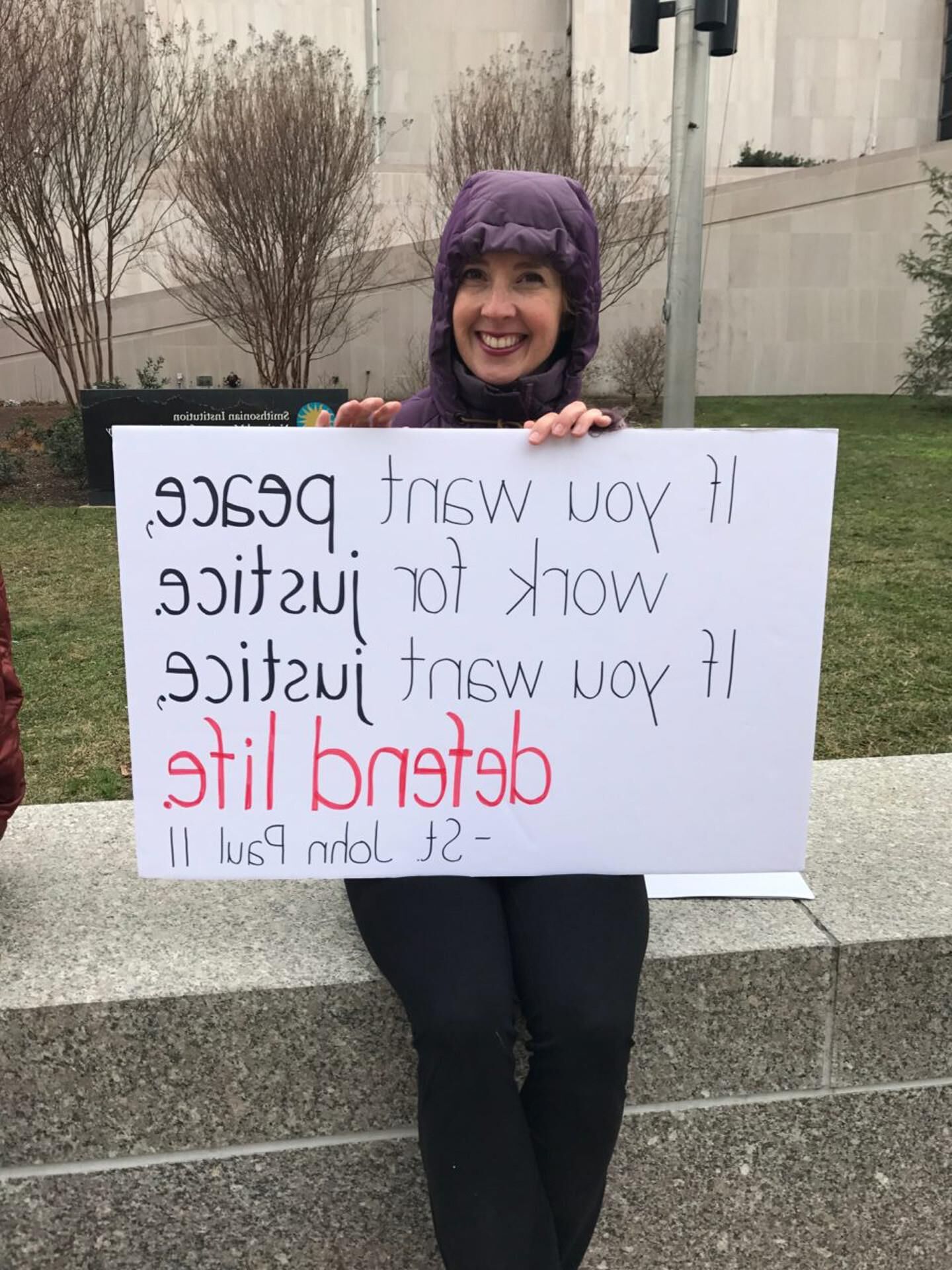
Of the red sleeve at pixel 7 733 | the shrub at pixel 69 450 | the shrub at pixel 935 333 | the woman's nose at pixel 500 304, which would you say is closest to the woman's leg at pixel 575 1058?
the red sleeve at pixel 7 733

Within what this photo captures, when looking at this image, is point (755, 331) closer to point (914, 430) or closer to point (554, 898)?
point (914, 430)

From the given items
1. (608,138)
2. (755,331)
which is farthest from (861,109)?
(608,138)

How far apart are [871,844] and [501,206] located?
1.58m

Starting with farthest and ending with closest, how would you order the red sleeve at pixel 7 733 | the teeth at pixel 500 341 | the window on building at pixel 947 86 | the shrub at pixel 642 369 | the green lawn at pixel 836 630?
the window on building at pixel 947 86 < the shrub at pixel 642 369 < the green lawn at pixel 836 630 < the teeth at pixel 500 341 < the red sleeve at pixel 7 733

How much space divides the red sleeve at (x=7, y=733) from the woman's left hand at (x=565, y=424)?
97cm

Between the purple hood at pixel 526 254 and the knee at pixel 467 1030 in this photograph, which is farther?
the purple hood at pixel 526 254

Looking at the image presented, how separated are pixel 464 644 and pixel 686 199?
164 inches

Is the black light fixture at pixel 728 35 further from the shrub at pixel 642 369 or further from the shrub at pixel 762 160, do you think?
the shrub at pixel 762 160

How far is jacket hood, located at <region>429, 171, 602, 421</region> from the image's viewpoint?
81.0 inches

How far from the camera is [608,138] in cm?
1766

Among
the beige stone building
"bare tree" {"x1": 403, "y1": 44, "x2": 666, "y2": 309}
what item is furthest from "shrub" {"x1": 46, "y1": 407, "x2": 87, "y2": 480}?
the beige stone building

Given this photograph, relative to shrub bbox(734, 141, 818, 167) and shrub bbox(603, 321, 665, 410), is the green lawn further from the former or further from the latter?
shrub bbox(734, 141, 818, 167)

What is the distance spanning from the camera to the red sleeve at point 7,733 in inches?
74.3

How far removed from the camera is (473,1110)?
1.62 meters
